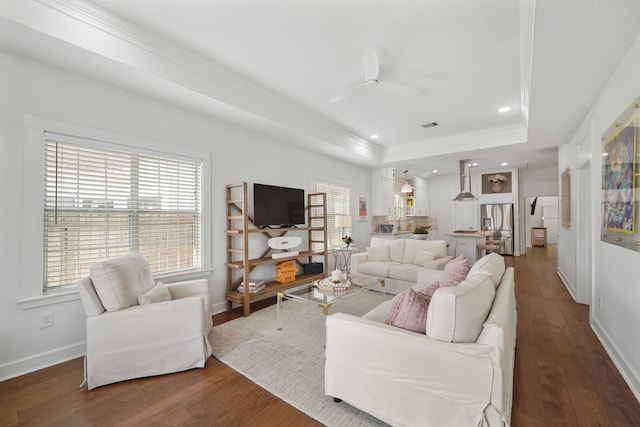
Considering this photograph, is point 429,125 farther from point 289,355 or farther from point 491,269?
point 289,355

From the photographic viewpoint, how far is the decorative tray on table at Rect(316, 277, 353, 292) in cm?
302

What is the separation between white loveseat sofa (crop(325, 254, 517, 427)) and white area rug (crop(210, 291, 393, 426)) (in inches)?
5.0

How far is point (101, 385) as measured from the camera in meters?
2.06

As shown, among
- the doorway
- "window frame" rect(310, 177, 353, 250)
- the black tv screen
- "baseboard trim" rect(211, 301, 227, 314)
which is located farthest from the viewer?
the doorway

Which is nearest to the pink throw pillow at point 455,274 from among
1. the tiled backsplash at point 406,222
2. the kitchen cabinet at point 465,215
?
→ the tiled backsplash at point 406,222

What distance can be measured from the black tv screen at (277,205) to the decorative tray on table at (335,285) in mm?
1358

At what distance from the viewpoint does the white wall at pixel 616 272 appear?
1967 mm

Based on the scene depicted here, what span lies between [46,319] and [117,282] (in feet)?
2.79

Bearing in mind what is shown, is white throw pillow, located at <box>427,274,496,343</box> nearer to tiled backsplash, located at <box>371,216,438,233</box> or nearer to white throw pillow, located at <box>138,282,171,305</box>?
white throw pillow, located at <box>138,282,171,305</box>

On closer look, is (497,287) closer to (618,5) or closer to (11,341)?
(618,5)

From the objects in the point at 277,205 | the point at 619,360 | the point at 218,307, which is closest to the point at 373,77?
the point at 277,205

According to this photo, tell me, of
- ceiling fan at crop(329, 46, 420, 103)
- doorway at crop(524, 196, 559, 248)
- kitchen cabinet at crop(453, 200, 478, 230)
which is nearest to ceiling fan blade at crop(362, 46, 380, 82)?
ceiling fan at crop(329, 46, 420, 103)

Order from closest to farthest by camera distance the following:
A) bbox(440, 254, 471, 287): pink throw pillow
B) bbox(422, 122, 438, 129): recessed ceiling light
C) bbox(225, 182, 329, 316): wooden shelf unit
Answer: bbox(440, 254, 471, 287): pink throw pillow < bbox(225, 182, 329, 316): wooden shelf unit < bbox(422, 122, 438, 129): recessed ceiling light

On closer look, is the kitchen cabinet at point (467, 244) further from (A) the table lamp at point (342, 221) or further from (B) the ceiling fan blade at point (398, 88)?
(B) the ceiling fan blade at point (398, 88)
